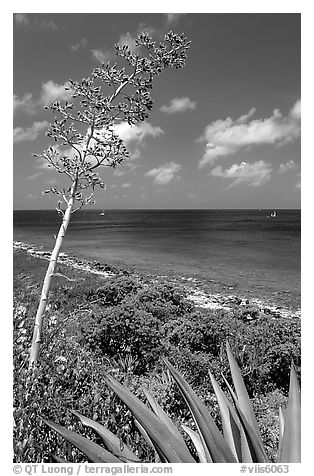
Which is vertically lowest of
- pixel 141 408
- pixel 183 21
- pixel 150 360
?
pixel 150 360

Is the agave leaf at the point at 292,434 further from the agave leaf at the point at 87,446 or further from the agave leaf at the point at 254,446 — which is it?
the agave leaf at the point at 87,446

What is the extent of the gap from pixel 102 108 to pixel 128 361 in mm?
3456

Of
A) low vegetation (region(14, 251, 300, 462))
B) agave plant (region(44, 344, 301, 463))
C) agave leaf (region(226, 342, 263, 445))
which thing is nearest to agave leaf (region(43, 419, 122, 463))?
agave plant (region(44, 344, 301, 463))

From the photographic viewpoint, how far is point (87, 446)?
5.99 feet

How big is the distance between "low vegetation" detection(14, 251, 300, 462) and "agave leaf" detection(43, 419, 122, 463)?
0.56ft

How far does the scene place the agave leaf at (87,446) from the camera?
5.87 ft

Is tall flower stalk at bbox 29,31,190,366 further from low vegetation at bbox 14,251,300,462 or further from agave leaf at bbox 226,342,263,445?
agave leaf at bbox 226,342,263,445

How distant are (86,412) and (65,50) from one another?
9.04 ft

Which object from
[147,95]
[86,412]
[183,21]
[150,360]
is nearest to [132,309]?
[150,360]

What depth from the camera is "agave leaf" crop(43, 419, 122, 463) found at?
1.79m

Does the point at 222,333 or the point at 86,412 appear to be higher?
the point at 86,412

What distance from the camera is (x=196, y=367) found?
16.2 feet

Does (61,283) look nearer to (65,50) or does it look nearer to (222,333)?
(222,333)
